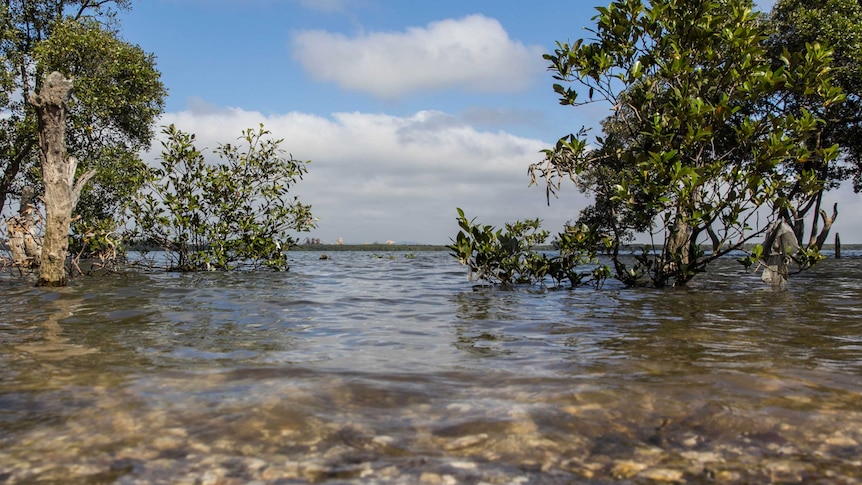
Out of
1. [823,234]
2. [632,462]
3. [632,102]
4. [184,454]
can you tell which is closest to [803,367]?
[632,462]

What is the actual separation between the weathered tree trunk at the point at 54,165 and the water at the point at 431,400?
565 centimetres

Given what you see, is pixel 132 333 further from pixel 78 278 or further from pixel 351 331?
pixel 78 278

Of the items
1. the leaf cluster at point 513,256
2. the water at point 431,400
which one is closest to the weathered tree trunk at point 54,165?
the water at point 431,400

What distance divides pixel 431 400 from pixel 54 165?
13146mm

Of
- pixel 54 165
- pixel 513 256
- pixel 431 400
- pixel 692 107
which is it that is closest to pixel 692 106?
pixel 692 107

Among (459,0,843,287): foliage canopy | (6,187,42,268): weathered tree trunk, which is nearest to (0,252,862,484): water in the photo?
(459,0,843,287): foliage canopy

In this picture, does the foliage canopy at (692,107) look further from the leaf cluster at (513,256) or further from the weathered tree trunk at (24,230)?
the weathered tree trunk at (24,230)

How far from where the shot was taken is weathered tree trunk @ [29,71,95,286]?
42.2 ft

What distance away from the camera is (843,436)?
3.35 metres

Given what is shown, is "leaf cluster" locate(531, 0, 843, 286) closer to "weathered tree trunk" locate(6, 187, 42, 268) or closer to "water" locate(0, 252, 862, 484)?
"water" locate(0, 252, 862, 484)

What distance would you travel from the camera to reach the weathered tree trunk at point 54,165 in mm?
12859

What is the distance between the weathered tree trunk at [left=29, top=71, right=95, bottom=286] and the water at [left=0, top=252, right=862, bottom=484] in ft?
18.5

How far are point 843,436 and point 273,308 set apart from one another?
8636 millimetres

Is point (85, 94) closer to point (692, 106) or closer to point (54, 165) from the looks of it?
point (54, 165)
